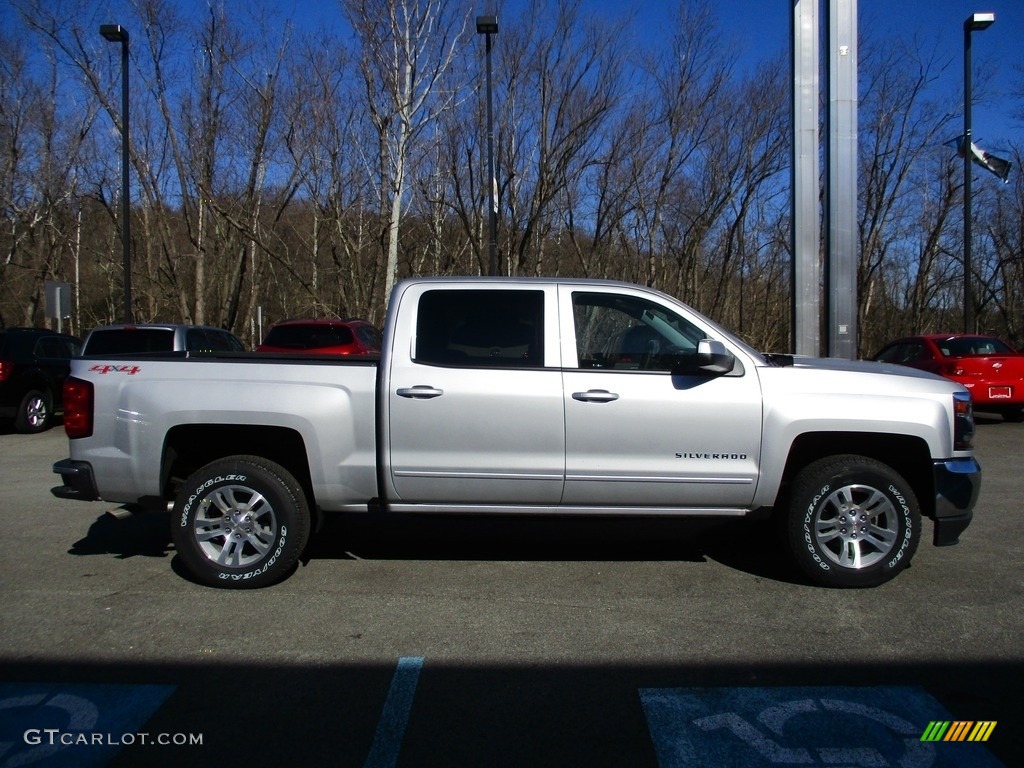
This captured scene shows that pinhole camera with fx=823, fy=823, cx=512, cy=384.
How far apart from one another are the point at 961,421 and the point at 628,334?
224 cm

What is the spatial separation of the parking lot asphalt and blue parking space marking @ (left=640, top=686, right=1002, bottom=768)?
0.01m

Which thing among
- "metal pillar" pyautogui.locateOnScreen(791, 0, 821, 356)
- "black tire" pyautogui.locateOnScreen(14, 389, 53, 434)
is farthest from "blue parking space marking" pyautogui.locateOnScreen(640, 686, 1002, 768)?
"black tire" pyautogui.locateOnScreen(14, 389, 53, 434)

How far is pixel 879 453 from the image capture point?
571 centimetres

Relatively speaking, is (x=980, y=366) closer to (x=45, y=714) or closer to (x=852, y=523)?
(x=852, y=523)

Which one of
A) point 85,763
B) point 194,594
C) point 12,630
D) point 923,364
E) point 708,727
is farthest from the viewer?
point 923,364

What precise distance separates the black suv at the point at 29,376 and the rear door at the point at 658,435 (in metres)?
11.1

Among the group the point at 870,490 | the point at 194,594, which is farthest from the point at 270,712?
the point at 870,490

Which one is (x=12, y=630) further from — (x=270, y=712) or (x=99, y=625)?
(x=270, y=712)

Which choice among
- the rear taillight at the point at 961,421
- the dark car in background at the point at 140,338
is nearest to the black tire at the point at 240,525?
the rear taillight at the point at 961,421

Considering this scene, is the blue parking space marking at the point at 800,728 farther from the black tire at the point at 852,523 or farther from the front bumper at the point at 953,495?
the front bumper at the point at 953,495

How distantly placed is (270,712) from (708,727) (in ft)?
6.45

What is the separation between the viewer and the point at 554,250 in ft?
84.0

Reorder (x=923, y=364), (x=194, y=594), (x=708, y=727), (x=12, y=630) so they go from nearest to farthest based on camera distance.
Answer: (x=708, y=727), (x=12, y=630), (x=194, y=594), (x=923, y=364)

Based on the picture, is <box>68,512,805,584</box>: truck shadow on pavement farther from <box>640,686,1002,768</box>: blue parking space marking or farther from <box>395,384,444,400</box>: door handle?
<box>640,686,1002,768</box>: blue parking space marking
